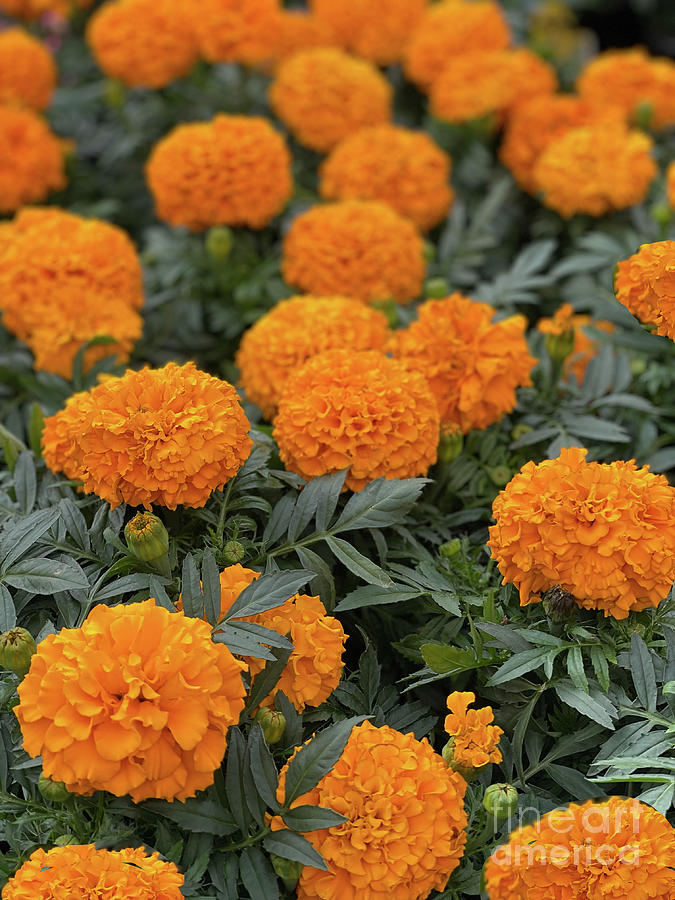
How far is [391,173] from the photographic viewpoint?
2.36 metres

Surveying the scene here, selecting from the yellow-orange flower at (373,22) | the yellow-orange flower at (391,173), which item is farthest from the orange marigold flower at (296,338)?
the yellow-orange flower at (373,22)

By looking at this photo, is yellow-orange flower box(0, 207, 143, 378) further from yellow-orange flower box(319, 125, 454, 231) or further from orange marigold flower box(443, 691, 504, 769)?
orange marigold flower box(443, 691, 504, 769)

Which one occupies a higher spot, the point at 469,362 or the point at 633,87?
the point at 633,87

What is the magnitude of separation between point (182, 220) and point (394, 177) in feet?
1.85

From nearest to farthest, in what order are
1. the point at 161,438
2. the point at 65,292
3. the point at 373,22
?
the point at 161,438
the point at 65,292
the point at 373,22

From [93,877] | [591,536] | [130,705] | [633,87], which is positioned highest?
[633,87]

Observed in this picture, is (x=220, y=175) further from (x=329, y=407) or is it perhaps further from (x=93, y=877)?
(x=93, y=877)

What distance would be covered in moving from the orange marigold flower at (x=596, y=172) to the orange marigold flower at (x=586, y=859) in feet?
5.44

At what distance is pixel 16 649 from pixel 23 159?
178cm

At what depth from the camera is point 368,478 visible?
4.69ft

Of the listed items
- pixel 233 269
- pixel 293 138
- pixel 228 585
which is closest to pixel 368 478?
pixel 228 585

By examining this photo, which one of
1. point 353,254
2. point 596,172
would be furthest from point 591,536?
point 596,172

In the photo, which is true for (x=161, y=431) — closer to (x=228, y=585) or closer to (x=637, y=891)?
(x=228, y=585)

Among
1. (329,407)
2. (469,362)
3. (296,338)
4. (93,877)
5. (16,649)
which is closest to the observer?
(93,877)
